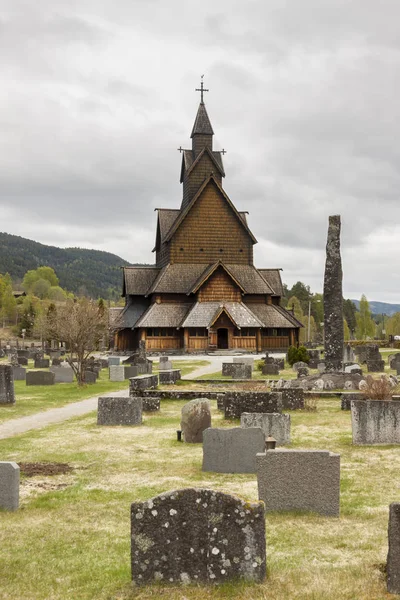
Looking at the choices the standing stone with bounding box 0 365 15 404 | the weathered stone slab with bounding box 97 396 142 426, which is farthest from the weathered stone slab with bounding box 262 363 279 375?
the weathered stone slab with bounding box 97 396 142 426

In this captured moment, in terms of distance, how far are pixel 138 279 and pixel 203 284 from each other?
359 inches

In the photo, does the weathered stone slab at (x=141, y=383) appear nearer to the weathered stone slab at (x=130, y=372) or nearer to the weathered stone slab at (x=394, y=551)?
the weathered stone slab at (x=130, y=372)

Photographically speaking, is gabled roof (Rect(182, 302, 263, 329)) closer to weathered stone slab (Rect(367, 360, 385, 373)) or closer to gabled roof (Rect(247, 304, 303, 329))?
gabled roof (Rect(247, 304, 303, 329))

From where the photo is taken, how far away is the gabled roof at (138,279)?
211ft

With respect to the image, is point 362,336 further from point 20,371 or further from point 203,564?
point 203,564

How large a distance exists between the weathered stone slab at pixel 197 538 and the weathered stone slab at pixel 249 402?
34.0 ft

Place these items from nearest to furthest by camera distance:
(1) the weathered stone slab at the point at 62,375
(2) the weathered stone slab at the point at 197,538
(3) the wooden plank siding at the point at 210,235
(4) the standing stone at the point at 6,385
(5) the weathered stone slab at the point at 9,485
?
(2) the weathered stone slab at the point at 197,538
(5) the weathered stone slab at the point at 9,485
(4) the standing stone at the point at 6,385
(1) the weathered stone slab at the point at 62,375
(3) the wooden plank siding at the point at 210,235

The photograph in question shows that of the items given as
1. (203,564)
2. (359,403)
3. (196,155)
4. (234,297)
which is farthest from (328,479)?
(196,155)

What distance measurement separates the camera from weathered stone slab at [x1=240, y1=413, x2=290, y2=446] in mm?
14039

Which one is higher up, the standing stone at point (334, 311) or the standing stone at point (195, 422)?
the standing stone at point (334, 311)

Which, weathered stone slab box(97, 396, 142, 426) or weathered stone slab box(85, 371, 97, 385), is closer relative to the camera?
weathered stone slab box(97, 396, 142, 426)

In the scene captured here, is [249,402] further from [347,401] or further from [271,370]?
[271,370]

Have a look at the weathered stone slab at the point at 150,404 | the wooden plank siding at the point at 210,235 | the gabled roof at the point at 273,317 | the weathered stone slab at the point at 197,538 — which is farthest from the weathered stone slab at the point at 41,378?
the wooden plank siding at the point at 210,235

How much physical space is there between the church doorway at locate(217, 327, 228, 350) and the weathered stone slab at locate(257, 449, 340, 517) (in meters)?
48.9
